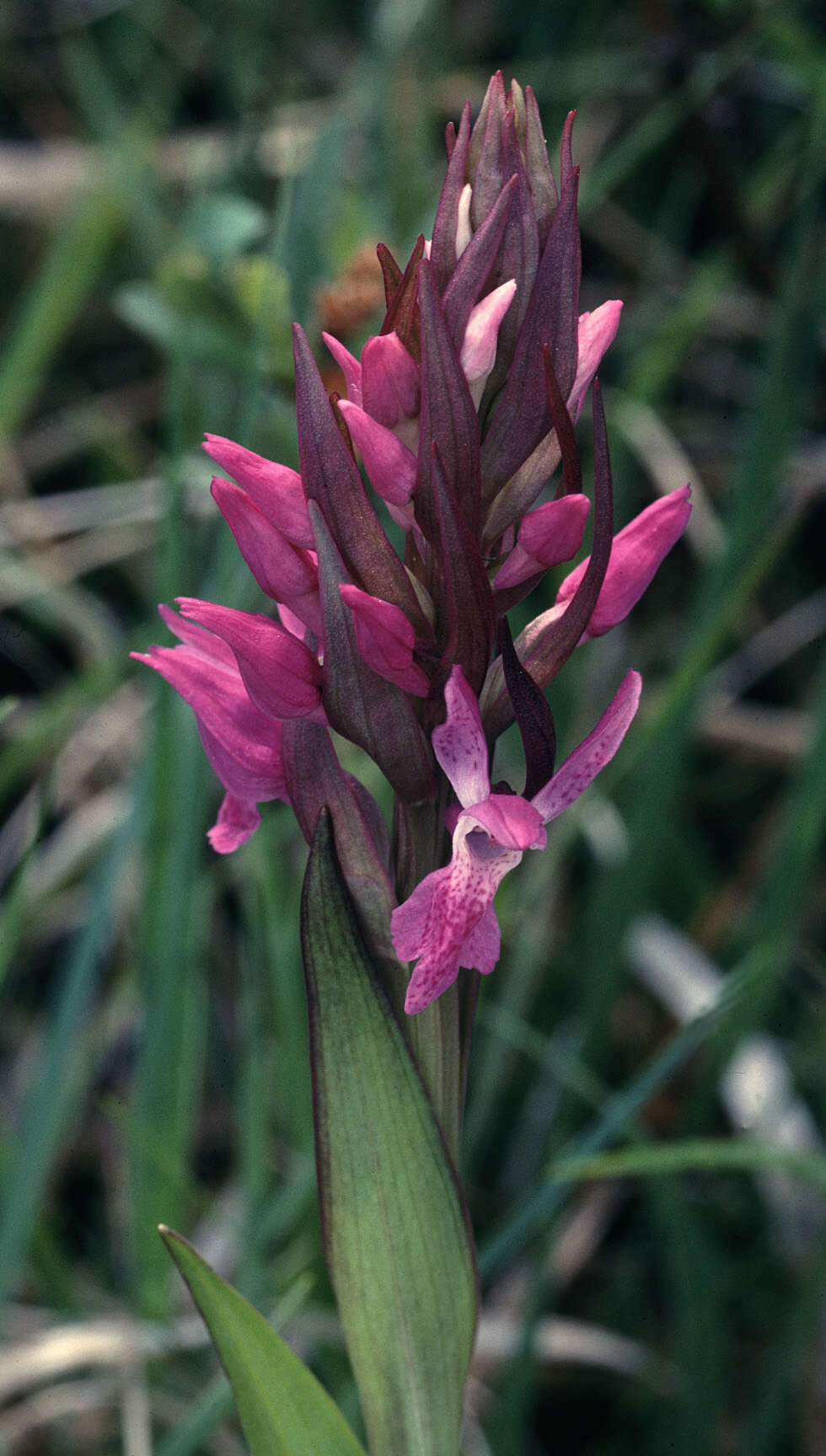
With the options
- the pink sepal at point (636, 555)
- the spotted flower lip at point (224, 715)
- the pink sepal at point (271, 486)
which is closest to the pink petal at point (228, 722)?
the spotted flower lip at point (224, 715)

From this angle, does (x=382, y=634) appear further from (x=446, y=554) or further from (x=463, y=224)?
(x=463, y=224)

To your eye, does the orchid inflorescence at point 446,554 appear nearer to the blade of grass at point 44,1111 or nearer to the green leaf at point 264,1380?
the green leaf at point 264,1380

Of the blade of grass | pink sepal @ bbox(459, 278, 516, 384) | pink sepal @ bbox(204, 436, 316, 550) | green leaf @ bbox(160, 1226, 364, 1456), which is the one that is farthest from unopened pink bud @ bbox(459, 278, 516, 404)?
the blade of grass

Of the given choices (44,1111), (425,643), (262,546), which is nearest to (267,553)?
(262,546)

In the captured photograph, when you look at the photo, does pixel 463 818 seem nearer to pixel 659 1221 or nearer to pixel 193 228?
pixel 659 1221

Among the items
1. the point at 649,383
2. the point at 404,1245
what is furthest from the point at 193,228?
the point at 404,1245

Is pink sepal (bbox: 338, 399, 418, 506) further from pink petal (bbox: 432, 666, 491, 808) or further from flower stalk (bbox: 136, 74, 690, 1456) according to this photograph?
pink petal (bbox: 432, 666, 491, 808)
